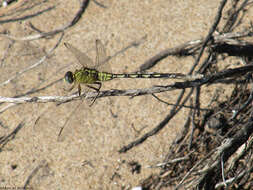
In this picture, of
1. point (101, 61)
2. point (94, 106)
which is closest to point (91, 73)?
point (101, 61)

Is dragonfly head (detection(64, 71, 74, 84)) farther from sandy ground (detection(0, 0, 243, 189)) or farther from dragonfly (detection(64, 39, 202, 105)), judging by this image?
sandy ground (detection(0, 0, 243, 189))

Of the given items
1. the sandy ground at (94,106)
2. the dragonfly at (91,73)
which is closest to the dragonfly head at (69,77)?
the dragonfly at (91,73)

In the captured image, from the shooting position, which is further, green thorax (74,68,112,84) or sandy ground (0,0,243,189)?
sandy ground (0,0,243,189)

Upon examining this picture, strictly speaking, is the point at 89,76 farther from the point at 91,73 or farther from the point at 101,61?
the point at 101,61

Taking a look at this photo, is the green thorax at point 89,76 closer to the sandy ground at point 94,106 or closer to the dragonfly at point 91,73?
the dragonfly at point 91,73

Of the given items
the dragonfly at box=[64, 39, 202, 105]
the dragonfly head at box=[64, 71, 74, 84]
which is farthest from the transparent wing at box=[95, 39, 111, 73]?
the dragonfly head at box=[64, 71, 74, 84]

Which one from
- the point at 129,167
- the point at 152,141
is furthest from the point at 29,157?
the point at 152,141

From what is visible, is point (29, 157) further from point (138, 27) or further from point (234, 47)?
point (234, 47)

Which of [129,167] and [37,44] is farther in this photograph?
[37,44]
